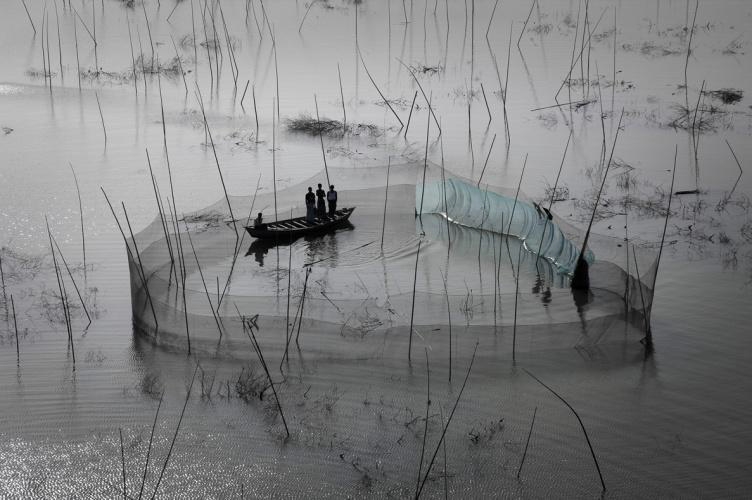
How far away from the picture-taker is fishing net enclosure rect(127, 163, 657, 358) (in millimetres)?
6277

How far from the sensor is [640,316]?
6.53m

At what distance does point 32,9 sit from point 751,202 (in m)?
10.9

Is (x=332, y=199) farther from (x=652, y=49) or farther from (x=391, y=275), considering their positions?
(x=652, y=49)

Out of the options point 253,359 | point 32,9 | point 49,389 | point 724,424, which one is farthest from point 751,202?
point 32,9

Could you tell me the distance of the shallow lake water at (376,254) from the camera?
5.23 metres

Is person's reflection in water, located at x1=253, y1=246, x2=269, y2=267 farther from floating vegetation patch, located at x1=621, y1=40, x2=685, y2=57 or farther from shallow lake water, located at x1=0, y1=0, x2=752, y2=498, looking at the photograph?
floating vegetation patch, located at x1=621, y1=40, x2=685, y2=57

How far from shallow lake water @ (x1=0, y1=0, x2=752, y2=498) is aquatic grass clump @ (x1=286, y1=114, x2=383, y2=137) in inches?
1.7

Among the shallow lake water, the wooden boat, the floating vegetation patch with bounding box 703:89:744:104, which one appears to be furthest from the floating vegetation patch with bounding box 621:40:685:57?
the wooden boat

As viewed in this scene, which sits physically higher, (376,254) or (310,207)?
(310,207)

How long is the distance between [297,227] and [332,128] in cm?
286

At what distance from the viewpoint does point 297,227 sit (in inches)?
336

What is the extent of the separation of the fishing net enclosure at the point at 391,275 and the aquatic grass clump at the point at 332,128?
1.23 meters

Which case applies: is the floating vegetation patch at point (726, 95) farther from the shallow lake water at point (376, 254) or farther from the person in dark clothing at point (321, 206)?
the person in dark clothing at point (321, 206)

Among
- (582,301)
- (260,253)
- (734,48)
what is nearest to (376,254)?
(260,253)
